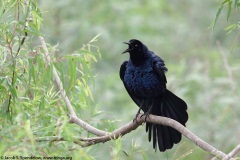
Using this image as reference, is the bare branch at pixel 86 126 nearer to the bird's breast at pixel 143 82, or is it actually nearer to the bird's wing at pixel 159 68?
the bird's breast at pixel 143 82

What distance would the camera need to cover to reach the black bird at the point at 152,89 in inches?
206

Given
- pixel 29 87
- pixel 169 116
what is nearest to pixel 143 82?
pixel 169 116

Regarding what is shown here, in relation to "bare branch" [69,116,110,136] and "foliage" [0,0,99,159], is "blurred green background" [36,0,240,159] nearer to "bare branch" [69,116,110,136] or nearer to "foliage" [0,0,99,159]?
"bare branch" [69,116,110,136]

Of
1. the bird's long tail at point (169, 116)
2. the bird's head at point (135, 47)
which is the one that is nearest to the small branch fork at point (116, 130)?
the bird's long tail at point (169, 116)

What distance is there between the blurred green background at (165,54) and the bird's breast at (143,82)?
80 cm

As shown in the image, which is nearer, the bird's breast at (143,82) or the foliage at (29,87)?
the foliage at (29,87)

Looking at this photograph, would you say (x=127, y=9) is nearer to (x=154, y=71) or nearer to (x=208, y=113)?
(x=208, y=113)

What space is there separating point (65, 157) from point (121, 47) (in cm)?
740

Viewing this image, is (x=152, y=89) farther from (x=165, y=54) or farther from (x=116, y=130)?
(x=165, y=54)

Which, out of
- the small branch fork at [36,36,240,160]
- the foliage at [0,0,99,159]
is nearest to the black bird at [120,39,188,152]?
the small branch fork at [36,36,240,160]

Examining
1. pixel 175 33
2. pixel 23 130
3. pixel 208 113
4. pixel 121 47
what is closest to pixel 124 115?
pixel 208 113

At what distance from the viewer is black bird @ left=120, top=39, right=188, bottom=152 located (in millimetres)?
5238

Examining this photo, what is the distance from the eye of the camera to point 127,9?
1138 centimetres

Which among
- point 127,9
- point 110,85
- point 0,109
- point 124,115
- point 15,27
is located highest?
point 127,9
